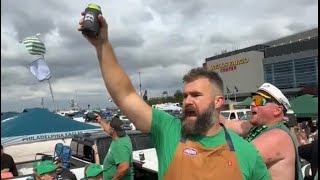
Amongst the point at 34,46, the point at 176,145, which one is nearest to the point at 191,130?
the point at 176,145

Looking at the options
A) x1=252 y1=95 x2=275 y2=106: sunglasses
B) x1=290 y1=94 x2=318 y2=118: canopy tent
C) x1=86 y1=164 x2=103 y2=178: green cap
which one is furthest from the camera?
x1=290 y1=94 x2=318 y2=118: canopy tent

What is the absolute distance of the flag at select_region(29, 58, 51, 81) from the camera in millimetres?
10867

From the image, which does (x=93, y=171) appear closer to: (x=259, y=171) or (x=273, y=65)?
(x=259, y=171)

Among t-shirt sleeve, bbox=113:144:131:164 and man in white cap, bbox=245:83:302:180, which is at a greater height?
man in white cap, bbox=245:83:302:180

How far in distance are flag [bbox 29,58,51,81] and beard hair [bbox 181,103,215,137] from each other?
29.6ft

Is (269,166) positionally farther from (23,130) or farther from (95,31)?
(23,130)

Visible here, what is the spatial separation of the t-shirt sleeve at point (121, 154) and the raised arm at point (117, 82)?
2.82 m

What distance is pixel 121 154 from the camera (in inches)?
201

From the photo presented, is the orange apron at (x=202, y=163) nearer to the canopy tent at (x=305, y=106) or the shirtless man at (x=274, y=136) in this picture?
the shirtless man at (x=274, y=136)

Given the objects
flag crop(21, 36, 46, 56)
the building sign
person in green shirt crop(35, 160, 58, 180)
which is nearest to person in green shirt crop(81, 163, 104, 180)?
person in green shirt crop(35, 160, 58, 180)

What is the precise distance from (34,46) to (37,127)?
135 inches

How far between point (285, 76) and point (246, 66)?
641 centimetres

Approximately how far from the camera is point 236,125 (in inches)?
143

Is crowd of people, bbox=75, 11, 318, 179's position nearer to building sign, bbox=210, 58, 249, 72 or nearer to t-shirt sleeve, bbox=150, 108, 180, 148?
t-shirt sleeve, bbox=150, 108, 180, 148
